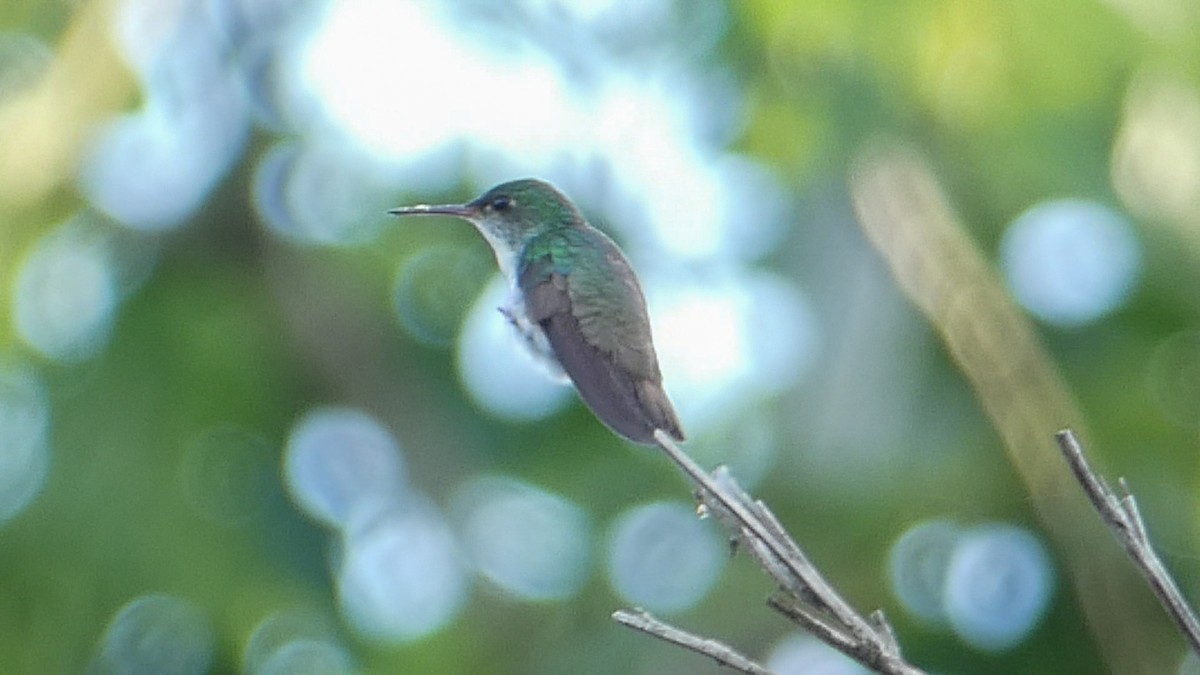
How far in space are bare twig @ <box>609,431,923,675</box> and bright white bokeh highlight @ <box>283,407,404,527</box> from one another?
21.1ft

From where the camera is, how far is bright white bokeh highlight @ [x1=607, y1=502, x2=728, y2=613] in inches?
305

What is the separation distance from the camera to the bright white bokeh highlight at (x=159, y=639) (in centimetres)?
707

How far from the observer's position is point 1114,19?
4566 millimetres

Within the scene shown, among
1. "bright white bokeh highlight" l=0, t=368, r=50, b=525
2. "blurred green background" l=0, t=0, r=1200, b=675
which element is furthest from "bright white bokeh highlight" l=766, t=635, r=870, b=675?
"bright white bokeh highlight" l=0, t=368, r=50, b=525

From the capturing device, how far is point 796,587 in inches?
67.3

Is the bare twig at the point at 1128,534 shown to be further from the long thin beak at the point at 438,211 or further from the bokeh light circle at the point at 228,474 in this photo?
the bokeh light circle at the point at 228,474

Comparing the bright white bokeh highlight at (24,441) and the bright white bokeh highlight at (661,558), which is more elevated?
the bright white bokeh highlight at (24,441)

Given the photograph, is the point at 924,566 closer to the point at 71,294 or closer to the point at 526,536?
the point at 526,536

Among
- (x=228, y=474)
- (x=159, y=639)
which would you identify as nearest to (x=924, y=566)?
(x=228, y=474)

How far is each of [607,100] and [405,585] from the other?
253 centimetres

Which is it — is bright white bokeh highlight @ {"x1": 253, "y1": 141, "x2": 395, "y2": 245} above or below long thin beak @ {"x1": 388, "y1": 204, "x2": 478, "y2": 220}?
below

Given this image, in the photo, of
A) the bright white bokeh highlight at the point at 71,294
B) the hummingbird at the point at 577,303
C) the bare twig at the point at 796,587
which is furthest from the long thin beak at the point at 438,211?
the bright white bokeh highlight at the point at 71,294

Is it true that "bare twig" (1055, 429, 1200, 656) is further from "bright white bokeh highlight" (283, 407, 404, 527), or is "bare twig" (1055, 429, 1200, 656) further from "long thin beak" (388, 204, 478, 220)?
"bright white bokeh highlight" (283, 407, 404, 527)

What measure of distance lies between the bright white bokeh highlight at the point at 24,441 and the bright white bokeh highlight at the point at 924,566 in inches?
141
